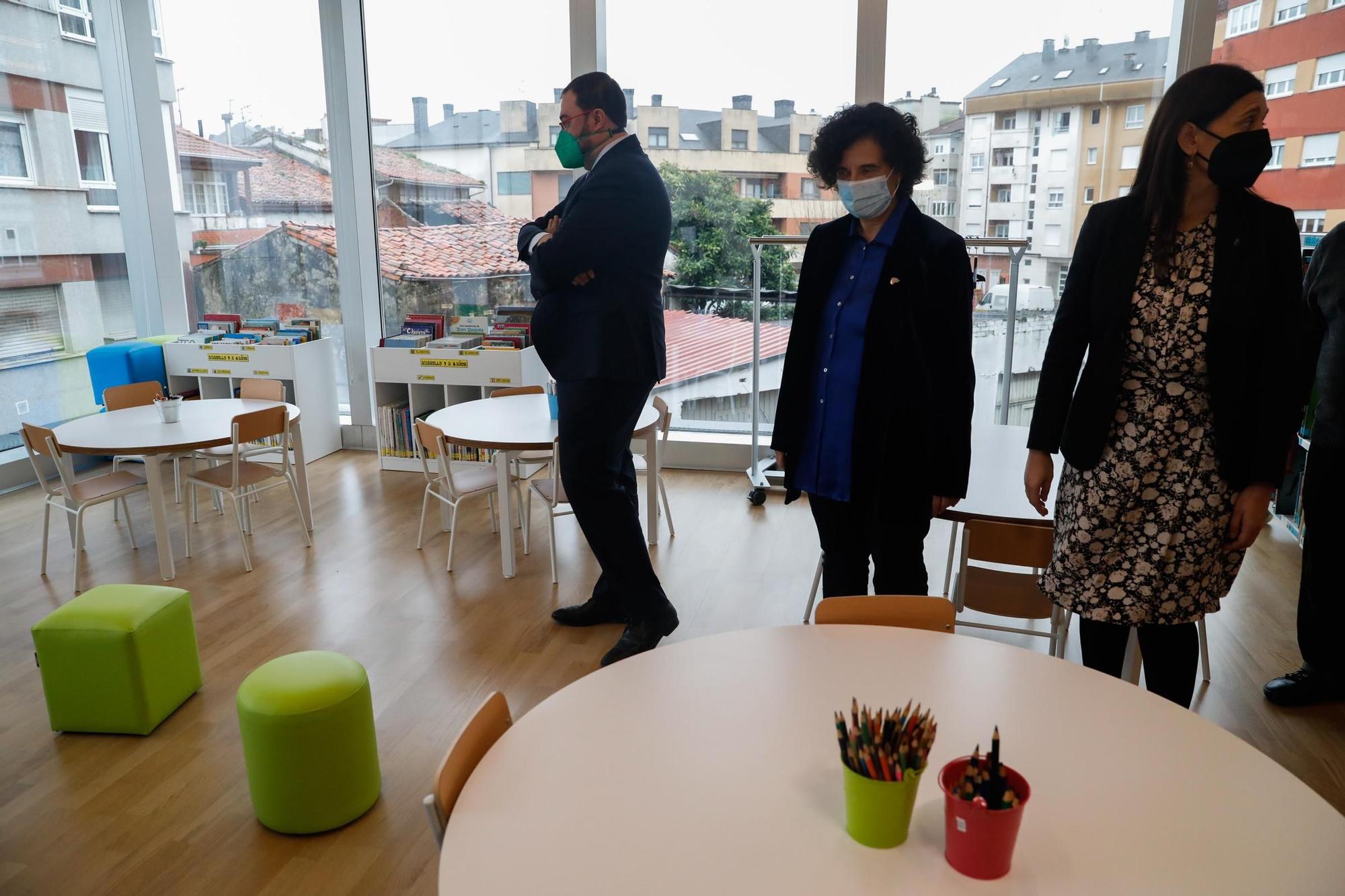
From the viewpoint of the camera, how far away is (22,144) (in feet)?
18.6

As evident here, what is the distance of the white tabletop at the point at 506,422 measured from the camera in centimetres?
391

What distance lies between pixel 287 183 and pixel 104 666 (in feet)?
14.7

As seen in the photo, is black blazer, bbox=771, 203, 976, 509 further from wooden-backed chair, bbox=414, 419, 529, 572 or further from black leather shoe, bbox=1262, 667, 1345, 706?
wooden-backed chair, bbox=414, 419, 529, 572

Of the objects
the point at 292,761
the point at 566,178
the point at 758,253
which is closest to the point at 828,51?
the point at 758,253

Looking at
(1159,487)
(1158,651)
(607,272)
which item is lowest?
(1158,651)

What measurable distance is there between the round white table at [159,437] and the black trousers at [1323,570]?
13.9 feet

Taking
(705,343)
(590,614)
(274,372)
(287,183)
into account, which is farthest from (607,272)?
(287,183)

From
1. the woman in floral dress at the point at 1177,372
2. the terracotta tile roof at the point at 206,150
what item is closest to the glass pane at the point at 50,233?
the terracotta tile roof at the point at 206,150

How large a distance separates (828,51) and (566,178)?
5.99ft

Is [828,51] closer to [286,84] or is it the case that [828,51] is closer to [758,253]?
[758,253]

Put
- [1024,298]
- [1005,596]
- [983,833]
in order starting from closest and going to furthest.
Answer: [983,833]
[1005,596]
[1024,298]

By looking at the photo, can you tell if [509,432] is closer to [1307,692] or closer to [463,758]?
[463,758]

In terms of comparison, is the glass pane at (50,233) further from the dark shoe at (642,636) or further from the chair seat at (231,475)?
the dark shoe at (642,636)

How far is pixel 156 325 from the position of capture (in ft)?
21.8
